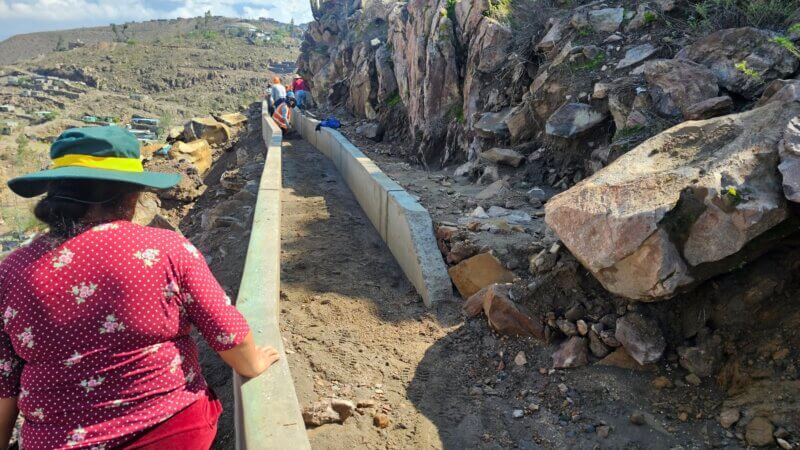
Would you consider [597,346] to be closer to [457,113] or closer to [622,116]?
[622,116]

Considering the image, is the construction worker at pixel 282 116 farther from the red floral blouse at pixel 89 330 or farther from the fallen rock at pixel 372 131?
the red floral blouse at pixel 89 330

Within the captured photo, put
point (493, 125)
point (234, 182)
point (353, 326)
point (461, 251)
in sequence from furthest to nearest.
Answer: point (234, 182) → point (493, 125) → point (461, 251) → point (353, 326)

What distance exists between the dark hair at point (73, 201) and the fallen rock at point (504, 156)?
5368 millimetres

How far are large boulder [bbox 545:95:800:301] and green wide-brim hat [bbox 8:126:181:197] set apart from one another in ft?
8.25

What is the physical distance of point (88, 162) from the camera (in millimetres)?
1905

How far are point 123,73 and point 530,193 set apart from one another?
5260cm

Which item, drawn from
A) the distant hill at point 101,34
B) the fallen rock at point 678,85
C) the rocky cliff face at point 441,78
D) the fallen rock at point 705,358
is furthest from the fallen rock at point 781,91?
the distant hill at point 101,34

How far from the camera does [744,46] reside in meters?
4.60

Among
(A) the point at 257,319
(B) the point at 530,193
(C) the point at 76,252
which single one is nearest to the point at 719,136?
(B) the point at 530,193

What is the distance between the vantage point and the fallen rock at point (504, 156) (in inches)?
260

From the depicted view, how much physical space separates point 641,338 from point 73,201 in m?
3.06

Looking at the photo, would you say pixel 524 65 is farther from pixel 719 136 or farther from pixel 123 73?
pixel 123 73

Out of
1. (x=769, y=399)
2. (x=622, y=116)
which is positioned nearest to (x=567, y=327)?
(x=769, y=399)

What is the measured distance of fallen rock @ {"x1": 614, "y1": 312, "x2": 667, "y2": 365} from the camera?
3.02 meters
